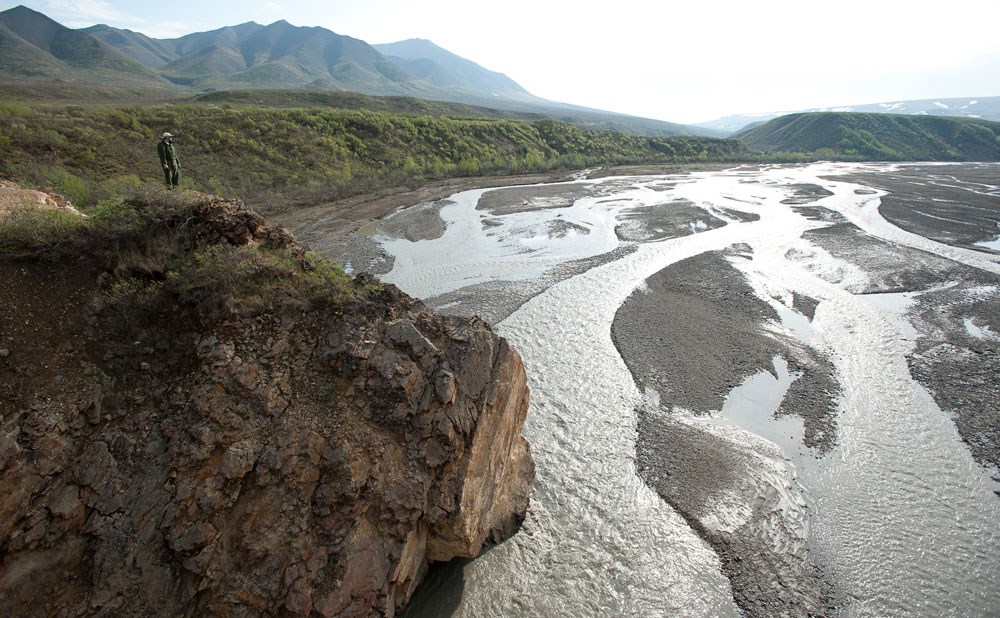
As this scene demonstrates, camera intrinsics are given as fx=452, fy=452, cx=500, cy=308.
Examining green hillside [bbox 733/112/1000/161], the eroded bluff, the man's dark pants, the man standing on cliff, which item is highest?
green hillside [bbox 733/112/1000/161]

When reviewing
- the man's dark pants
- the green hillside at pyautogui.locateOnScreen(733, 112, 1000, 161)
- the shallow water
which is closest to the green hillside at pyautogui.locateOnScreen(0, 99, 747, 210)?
the man's dark pants

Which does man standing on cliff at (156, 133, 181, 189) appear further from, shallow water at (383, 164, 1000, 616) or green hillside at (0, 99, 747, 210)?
green hillside at (0, 99, 747, 210)

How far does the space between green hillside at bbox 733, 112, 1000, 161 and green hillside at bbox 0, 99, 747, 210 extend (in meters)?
64.6

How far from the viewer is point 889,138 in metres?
102

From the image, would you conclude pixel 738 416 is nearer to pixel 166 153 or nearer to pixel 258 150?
pixel 166 153

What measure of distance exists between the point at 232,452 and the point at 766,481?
12.2 metres

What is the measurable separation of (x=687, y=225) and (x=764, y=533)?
95.7ft

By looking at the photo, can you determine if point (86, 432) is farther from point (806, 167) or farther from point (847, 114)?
point (847, 114)

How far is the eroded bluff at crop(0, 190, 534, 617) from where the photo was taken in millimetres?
5875

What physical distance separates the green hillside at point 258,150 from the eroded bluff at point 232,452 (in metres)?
26.7

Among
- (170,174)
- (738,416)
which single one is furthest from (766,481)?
(170,174)

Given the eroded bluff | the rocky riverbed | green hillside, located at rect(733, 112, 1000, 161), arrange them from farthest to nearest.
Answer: green hillside, located at rect(733, 112, 1000, 161) < the rocky riverbed < the eroded bluff

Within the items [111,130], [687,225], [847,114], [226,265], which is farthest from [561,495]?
[847,114]

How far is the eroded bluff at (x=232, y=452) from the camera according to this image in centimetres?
588
